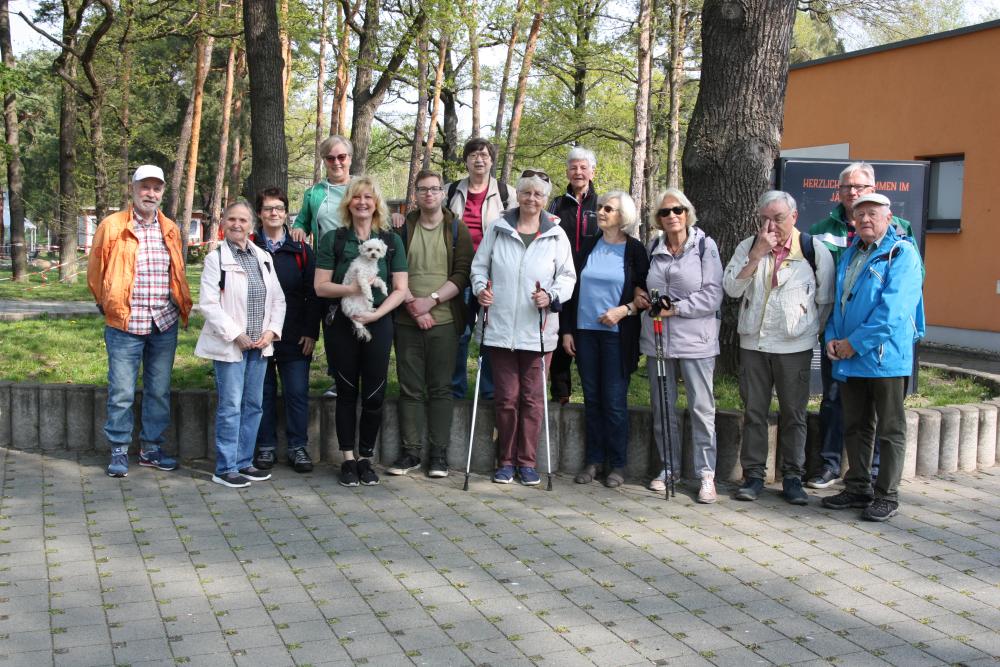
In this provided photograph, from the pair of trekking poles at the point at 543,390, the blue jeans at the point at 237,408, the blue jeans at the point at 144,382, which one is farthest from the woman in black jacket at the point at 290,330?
the pair of trekking poles at the point at 543,390

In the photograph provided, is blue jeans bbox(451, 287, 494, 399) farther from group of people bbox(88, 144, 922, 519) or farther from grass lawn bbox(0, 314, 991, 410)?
grass lawn bbox(0, 314, 991, 410)

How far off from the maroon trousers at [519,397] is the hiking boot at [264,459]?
1.59 metres

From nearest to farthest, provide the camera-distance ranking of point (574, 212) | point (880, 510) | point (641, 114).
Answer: point (880, 510) < point (574, 212) < point (641, 114)

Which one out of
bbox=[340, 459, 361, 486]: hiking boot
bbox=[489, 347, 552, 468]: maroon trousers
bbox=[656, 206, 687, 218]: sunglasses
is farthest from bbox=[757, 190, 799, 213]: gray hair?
bbox=[340, 459, 361, 486]: hiking boot

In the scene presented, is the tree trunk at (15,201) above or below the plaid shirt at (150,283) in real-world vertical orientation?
above

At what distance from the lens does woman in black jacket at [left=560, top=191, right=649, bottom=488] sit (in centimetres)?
663

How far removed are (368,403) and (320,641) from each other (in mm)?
2741

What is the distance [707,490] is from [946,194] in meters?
11.6

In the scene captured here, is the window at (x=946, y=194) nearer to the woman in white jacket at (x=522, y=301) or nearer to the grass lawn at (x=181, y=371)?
the grass lawn at (x=181, y=371)

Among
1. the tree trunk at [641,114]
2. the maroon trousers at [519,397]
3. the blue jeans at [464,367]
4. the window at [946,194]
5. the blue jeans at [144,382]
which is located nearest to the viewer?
the maroon trousers at [519,397]

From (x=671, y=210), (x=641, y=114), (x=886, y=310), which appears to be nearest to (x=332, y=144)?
(x=671, y=210)

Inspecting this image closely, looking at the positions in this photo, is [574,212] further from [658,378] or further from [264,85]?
[264,85]

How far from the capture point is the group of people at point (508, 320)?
6.36 m

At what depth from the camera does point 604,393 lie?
6.68 m
